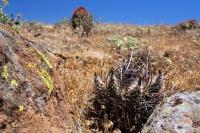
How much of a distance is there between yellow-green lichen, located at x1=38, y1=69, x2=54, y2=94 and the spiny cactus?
0.95 m

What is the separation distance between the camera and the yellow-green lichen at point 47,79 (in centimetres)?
372

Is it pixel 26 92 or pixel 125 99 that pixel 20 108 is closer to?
pixel 26 92

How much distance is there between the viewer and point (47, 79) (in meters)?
3.79

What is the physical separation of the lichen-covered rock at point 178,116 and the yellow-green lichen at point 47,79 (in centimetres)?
94

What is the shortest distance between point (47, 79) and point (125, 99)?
3.89ft

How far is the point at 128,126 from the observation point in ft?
15.5

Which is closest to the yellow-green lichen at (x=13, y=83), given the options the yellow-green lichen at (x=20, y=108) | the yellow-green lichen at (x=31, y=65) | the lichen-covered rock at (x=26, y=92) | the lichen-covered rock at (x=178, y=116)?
the lichen-covered rock at (x=26, y=92)

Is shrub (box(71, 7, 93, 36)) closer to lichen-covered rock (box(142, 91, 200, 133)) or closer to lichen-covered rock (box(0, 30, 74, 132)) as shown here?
lichen-covered rock (box(142, 91, 200, 133))

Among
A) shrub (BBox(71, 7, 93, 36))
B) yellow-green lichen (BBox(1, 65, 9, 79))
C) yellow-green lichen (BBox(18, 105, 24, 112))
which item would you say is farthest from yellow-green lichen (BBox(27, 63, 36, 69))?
shrub (BBox(71, 7, 93, 36))

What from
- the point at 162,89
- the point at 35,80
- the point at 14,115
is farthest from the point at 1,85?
the point at 162,89

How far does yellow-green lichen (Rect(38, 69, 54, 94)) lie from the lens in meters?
3.72

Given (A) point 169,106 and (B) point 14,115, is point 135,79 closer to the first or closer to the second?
(A) point 169,106

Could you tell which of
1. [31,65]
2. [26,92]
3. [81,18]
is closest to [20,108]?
[26,92]

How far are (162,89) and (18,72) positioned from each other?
83.5 inches
